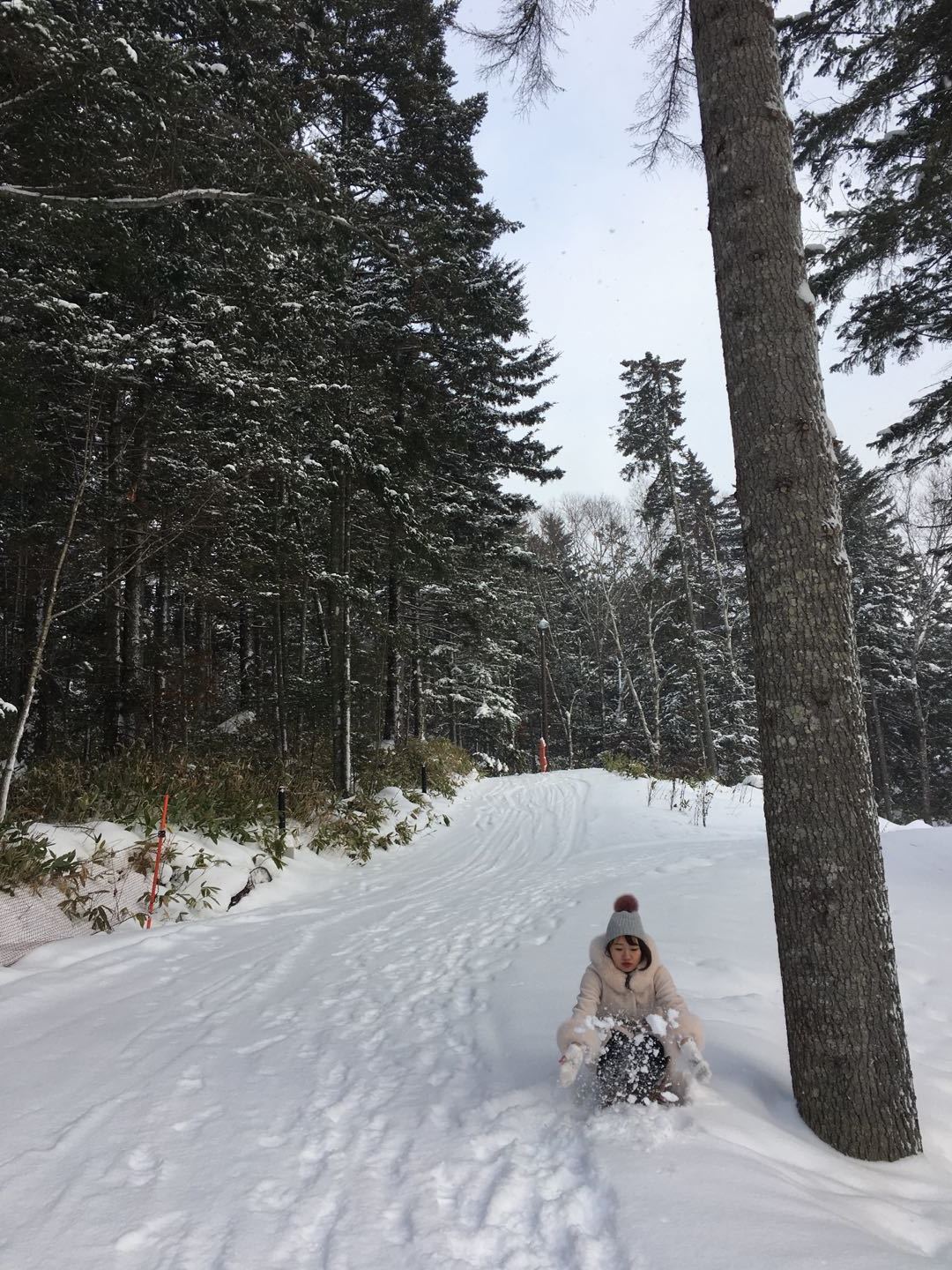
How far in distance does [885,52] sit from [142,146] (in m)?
7.53

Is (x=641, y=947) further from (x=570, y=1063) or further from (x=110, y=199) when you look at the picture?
(x=110, y=199)

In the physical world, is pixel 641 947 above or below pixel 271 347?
below

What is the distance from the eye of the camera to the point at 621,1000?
2.98m

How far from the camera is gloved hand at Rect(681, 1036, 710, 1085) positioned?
2.74 m

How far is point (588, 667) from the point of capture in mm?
35531

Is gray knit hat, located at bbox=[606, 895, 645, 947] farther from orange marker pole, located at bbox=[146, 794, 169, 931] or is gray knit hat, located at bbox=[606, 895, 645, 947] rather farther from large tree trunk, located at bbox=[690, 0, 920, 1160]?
orange marker pole, located at bbox=[146, 794, 169, 931]

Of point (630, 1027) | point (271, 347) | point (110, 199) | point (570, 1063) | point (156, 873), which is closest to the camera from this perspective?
point (570, 1063)

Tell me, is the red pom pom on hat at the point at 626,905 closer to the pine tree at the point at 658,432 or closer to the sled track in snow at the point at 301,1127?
the sled track in snow at the point at 301,1127

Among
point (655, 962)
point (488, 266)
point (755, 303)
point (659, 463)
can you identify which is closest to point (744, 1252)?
point (655, 962)

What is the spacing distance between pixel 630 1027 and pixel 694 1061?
0.92ft

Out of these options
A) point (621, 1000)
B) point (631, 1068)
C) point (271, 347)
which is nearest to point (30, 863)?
point (621, 1000)

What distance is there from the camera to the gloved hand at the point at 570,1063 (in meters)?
2.73

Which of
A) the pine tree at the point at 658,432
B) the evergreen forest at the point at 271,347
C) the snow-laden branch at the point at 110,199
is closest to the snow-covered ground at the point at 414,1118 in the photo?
the evergreen forest at the point at 271,347

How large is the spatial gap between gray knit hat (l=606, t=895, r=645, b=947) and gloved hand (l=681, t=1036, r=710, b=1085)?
44 centimetres
